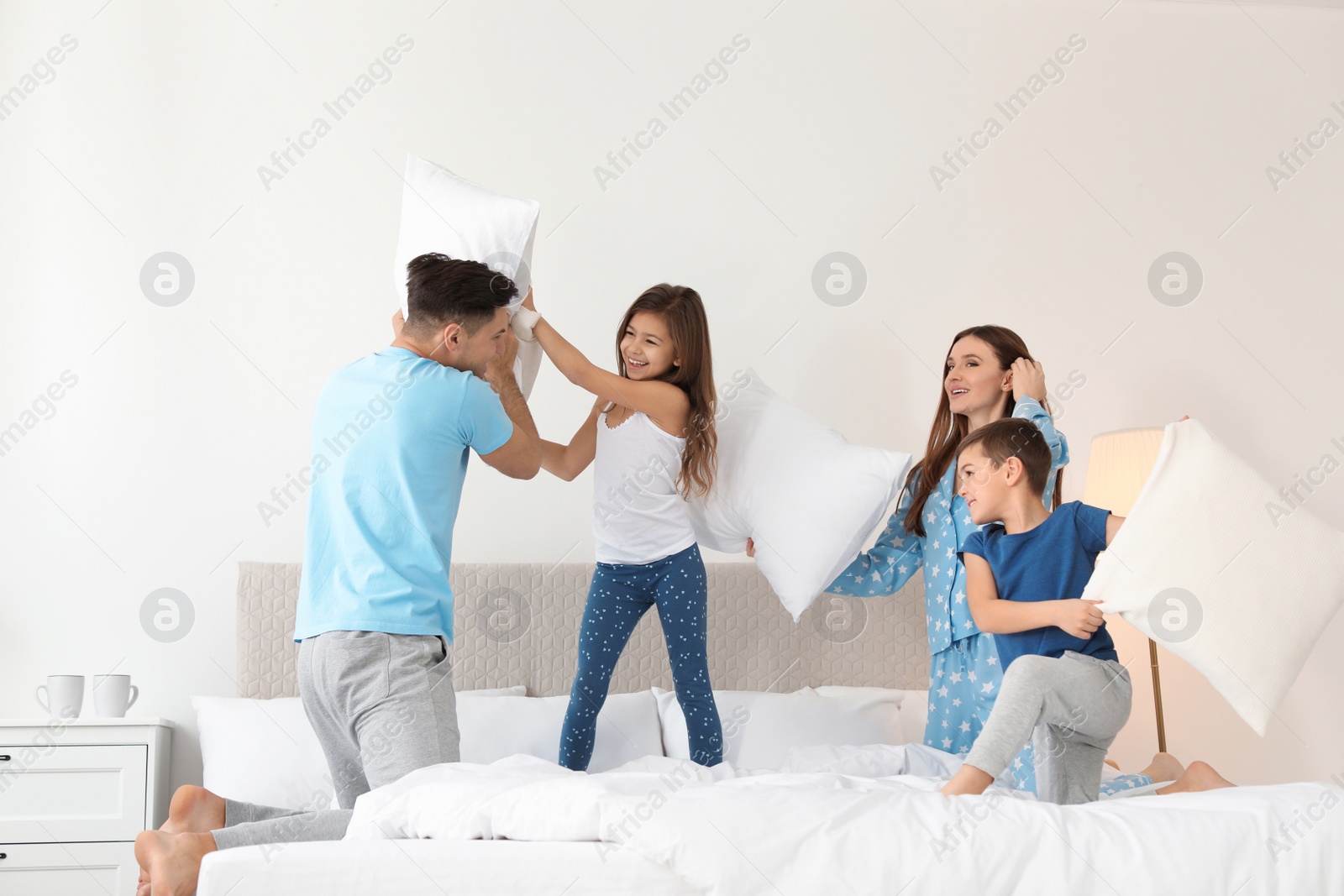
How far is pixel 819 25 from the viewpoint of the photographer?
2873 millimetres

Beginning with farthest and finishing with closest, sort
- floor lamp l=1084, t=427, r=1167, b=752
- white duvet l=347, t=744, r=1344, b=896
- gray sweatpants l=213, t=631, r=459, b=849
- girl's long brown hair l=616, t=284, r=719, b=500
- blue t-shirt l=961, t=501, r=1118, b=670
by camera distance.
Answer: floor lamp l=1084, t=427, r=1167, b=752 → girl's long brown hair l=616, t=284, r=719, b=500 → blue t-shirt l=961, t=501, r=1118, b=670 → gray sweatpants l=213, t=631, r=459, b=849 → white duvet l=347, t=744, r=1344, b=896

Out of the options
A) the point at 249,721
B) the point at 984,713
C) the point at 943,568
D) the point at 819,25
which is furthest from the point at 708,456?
the point at 819,25

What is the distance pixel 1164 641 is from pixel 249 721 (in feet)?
5.90

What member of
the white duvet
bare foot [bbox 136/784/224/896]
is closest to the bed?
the white duvet

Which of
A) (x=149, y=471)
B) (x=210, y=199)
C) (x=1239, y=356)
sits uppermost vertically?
(x=210, y=199)

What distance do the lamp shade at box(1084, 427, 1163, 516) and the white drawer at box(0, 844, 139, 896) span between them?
2351 mm

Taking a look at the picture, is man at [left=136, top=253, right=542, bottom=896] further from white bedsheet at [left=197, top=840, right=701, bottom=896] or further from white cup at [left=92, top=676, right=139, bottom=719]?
white cup at [left=92, top=676, right=139, bottom=719]

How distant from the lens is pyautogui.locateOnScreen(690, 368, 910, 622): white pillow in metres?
2.13

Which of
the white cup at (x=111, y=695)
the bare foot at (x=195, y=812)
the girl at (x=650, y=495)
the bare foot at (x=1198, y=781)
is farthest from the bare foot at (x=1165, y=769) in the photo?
the white cup at (x=111, y=695)

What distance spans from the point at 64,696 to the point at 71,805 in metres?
0.23

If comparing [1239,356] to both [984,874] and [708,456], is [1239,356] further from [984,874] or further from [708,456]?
[984,874]

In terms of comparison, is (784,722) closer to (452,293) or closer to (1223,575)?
(1223,575)

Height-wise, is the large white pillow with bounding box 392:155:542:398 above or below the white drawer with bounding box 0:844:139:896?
above

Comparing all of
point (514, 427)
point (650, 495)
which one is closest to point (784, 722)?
point (650, 495)
